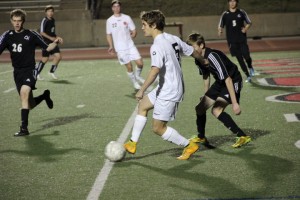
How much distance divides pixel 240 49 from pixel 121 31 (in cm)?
312

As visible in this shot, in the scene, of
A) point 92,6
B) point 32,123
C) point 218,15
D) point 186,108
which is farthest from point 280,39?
point 32,123

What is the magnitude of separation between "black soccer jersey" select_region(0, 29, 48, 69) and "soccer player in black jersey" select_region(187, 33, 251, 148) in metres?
3.08

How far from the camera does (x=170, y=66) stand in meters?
6.86

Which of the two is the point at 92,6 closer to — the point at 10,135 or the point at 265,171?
the point at 10,135

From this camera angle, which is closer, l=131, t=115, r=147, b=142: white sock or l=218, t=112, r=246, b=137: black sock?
l=131, t=115, r=147, b=142: white sock

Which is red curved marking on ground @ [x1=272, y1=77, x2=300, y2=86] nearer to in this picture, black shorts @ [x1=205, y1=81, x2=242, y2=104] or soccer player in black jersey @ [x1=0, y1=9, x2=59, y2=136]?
black shorts @ [x1=205, y1=81, x2=242, y2=104]

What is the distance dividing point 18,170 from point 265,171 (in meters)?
2.97

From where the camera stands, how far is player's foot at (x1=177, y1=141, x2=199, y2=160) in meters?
7.14

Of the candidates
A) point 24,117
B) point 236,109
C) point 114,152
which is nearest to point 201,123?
point 236,109

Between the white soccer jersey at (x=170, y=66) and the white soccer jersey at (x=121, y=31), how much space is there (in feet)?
21.8

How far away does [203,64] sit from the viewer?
740cm

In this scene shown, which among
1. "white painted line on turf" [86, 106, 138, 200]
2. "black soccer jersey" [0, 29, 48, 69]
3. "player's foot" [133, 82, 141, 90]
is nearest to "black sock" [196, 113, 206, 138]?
"white painted line on turf" [86, 106, 138, 200]

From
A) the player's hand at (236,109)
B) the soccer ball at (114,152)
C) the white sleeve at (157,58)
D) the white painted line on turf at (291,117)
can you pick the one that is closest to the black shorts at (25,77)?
the soccer ball at (114,152)

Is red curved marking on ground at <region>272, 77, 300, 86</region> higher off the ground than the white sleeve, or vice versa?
the white sleeve
